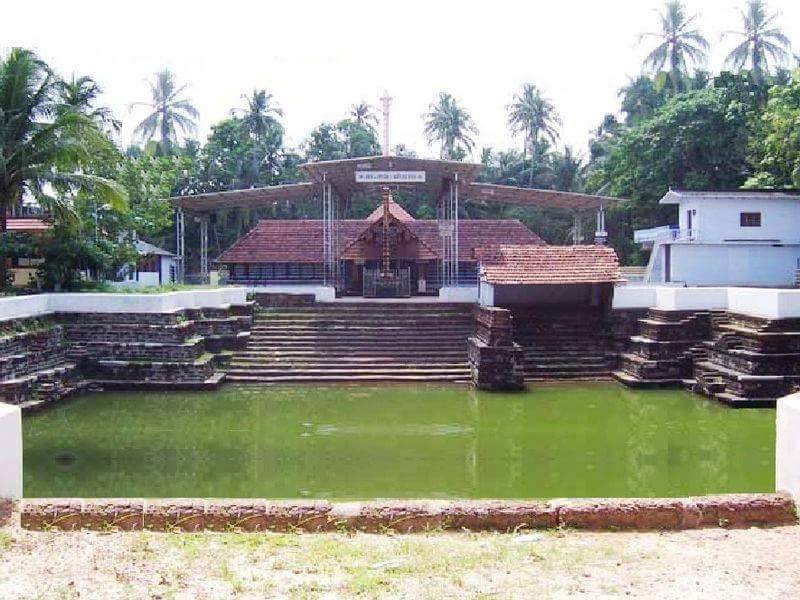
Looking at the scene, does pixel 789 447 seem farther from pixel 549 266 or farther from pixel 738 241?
pixel 738 241

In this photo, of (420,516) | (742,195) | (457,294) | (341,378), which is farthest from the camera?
(742,195)

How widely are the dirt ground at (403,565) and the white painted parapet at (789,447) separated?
1.55 ft

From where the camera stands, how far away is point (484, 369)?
14.9 m

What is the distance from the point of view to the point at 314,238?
26.2 m

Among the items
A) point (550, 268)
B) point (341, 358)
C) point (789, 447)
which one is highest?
point (550, 268)

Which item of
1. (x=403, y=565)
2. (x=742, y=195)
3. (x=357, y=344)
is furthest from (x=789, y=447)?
(x=742, y=195)

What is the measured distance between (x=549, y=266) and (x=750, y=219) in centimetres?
1025

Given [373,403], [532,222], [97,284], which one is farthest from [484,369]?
[532,222]

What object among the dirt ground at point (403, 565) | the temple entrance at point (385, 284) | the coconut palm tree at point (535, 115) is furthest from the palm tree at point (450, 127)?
the dirt ground at point (403, 565)

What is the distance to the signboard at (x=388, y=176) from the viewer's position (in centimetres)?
1975

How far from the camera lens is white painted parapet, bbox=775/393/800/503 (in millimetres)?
5200

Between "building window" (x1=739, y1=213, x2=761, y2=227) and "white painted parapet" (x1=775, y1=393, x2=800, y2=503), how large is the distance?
20658 millimetres

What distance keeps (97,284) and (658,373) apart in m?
12.2

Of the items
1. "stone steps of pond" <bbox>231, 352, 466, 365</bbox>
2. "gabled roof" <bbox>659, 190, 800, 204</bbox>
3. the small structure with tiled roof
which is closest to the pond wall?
"stone steps of pond" <bbox>231, 352, 466, 365</bbox>
